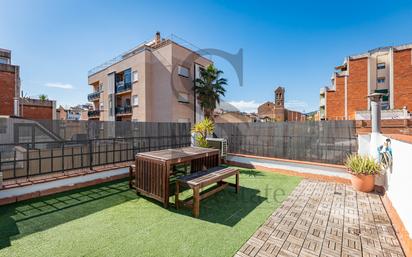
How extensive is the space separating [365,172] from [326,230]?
280 cm

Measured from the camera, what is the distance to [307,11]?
8.36m

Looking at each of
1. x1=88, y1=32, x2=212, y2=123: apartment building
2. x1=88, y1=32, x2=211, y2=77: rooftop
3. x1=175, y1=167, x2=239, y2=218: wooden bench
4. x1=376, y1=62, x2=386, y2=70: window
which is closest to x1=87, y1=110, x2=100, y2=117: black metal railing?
x1=88, y1=32, x2=211, y2=77: rooftop

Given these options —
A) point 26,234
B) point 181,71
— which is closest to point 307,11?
point 181,71

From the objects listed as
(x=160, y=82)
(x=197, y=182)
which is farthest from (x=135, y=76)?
(x=197, y=182)

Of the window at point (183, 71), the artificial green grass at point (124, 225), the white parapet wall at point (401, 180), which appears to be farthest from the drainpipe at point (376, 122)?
the window at point (183, 71)

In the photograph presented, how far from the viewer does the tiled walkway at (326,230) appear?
2.59 m

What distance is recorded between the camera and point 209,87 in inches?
635

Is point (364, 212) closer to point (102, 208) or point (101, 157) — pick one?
point (102, 208)

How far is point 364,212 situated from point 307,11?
873 cm

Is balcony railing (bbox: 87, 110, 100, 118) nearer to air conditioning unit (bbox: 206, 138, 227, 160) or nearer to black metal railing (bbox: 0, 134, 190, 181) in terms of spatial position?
black metal railing (bbox: 0, 134, 190, 181)

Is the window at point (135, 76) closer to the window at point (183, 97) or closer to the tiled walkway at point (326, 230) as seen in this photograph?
the window at point (183, 97)

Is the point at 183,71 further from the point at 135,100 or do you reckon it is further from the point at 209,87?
the point at 135,100

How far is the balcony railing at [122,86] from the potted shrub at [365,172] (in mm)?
17945

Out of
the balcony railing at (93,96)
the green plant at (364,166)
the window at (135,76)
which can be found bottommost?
the green plant at (364,166)
